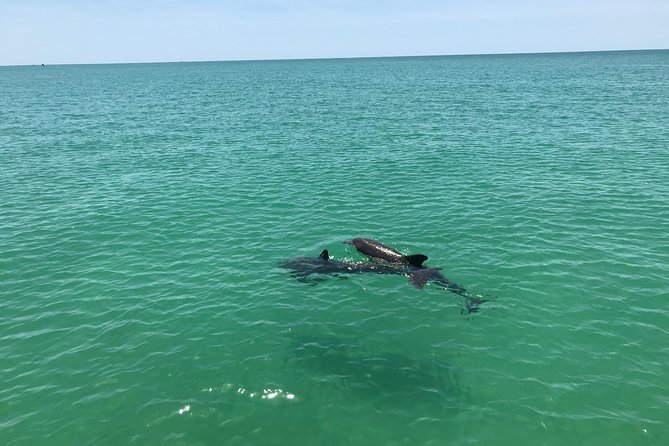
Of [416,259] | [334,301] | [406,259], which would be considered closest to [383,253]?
[406,259]

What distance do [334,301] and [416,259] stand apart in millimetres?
5111

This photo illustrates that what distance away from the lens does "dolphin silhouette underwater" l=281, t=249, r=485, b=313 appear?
73.5 ft

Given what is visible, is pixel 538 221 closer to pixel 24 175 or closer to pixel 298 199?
pixel 298 199

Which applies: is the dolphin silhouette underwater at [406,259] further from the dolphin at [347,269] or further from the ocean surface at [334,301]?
the ocean surface at [334,301]

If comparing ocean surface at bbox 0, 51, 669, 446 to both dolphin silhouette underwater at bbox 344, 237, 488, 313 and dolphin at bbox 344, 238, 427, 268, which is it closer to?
dolphin silhouette underwater at bbox 344, 237, 488, 313

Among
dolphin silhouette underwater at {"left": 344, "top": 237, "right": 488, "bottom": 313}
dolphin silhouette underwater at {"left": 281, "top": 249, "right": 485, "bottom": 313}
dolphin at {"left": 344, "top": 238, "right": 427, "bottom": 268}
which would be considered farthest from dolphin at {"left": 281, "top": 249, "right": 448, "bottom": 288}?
dolphin at {"left": 344, "top": 238, "right": 427, "bottom": 268}

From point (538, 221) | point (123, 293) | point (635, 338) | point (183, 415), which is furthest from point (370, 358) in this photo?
point (538, 221)

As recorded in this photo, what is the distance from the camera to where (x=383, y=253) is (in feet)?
80.3

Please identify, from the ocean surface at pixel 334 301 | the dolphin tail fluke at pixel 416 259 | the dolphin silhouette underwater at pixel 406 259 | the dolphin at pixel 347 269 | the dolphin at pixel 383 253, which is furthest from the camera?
the dolphin at pixel 383 253

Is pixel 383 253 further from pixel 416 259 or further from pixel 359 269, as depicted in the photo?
pixel 416 259

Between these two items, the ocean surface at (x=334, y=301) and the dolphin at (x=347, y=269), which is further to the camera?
the dolphin at (x=347, y=269)

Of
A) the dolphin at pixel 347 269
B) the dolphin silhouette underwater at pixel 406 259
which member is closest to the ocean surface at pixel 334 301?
the dolphin silhouette underwater at pixel 406 259

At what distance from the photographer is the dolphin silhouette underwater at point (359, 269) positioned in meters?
22.4

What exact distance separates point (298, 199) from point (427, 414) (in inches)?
886
